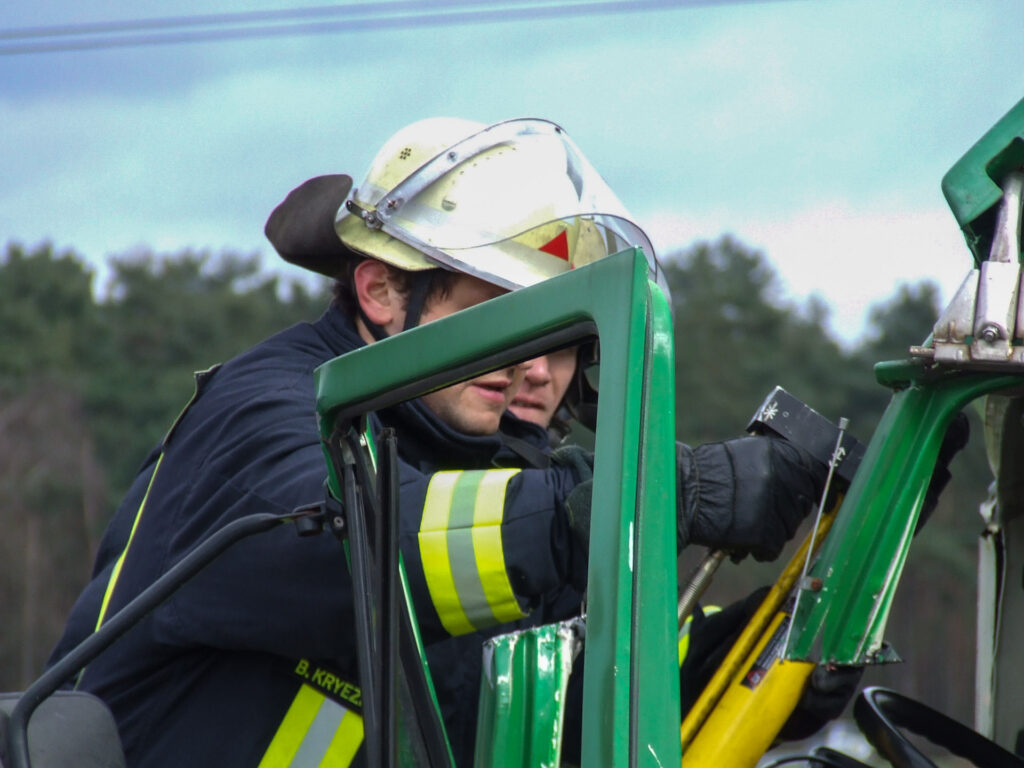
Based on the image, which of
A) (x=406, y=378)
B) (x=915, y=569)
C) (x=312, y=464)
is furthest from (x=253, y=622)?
(x=915, y=569)

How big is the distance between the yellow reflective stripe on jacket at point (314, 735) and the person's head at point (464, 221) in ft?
2.12

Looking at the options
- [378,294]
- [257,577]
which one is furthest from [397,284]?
[257,577]

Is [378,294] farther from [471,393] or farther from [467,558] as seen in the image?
[467,558]

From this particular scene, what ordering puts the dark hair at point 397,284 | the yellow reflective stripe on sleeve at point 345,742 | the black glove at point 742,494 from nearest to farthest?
1. the black glove at point 742,494
2. the yellow reflective stripe on sleeve at point 345,742
3. the dark hair at point 397,284

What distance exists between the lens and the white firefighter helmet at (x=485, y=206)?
8.84 ft

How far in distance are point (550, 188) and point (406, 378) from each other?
1.31 m

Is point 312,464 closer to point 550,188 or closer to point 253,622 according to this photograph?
point 253,622

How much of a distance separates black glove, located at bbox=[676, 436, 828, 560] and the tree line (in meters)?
21.6

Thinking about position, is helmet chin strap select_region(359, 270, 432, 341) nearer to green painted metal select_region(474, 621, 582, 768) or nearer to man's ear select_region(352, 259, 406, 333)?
man's ear select_region(352, 259, 406, 333)

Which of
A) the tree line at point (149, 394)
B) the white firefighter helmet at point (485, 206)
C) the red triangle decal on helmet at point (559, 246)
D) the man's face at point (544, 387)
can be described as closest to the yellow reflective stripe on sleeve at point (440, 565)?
the white firefighter helmet at point (485, 206)

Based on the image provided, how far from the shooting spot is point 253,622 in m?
2.12

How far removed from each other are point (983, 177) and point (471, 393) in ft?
3.97

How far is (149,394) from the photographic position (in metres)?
29.4

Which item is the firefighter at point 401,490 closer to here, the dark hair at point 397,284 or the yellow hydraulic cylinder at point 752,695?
the dark hair at point 397,284
